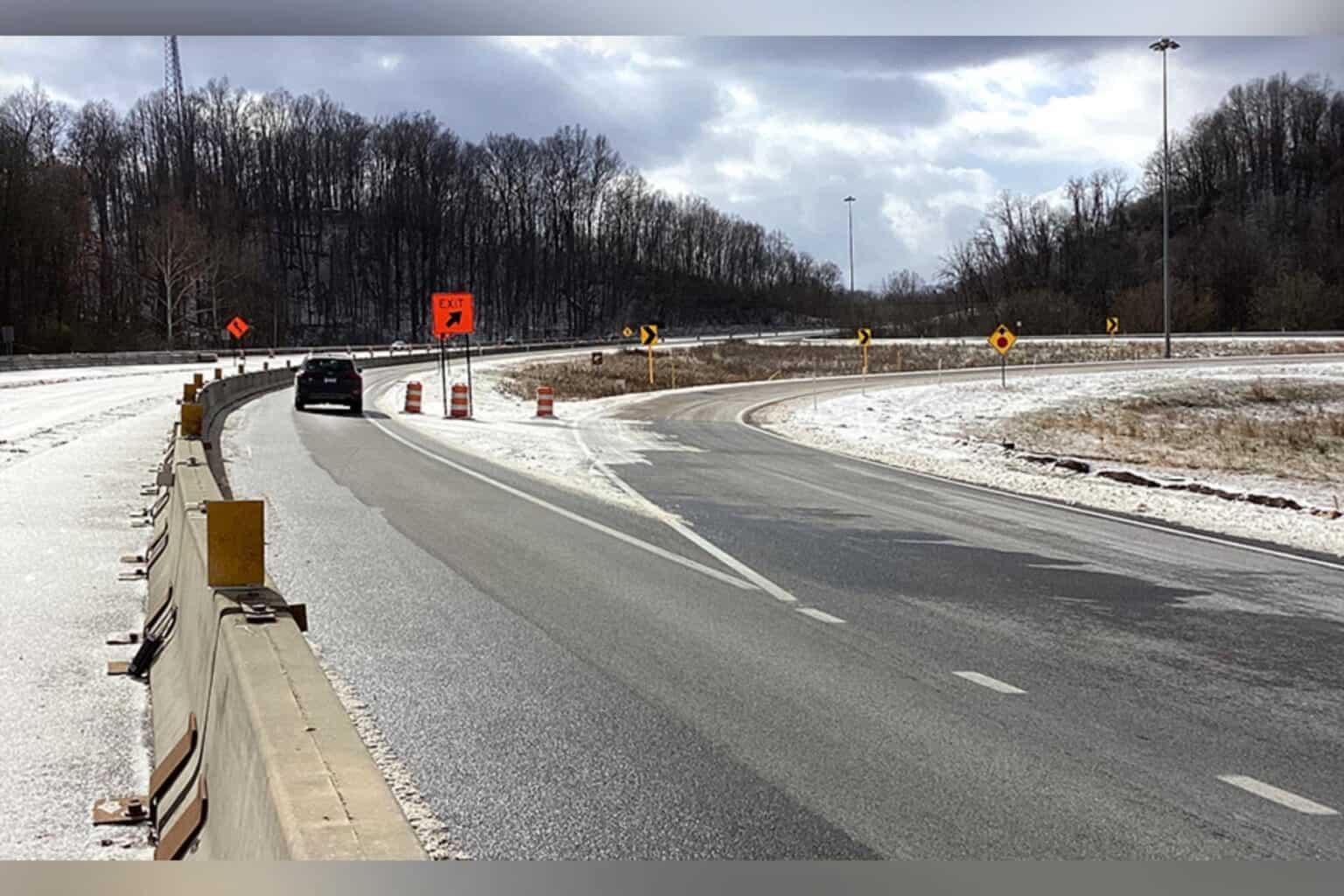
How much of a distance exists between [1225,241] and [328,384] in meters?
92.8

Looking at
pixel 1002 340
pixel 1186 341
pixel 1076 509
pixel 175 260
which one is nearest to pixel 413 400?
pixel 1002 340

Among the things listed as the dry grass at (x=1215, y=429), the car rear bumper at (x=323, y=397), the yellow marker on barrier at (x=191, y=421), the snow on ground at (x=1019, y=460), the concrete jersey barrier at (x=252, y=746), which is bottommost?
the dry grass at (x=1215, y=429)

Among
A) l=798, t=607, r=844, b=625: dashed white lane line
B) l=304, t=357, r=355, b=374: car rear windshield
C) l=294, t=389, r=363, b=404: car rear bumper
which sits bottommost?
l=798, t=607, r=844, b=625: dashed white lane line

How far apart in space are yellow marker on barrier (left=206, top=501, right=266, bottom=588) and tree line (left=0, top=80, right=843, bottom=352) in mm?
79348

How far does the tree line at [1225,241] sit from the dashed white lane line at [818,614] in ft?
301

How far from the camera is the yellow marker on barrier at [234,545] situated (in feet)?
21.2

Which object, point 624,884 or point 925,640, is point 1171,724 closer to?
point 925,640

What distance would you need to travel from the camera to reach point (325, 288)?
131 m

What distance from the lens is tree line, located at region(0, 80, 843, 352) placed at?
88938 millimetres

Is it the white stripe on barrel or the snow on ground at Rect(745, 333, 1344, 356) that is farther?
the snow on ground at Rect(745, 333, 1344, 356)

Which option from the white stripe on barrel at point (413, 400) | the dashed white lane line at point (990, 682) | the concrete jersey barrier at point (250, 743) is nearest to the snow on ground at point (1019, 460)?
the dashed white lane line at point (990, 682)

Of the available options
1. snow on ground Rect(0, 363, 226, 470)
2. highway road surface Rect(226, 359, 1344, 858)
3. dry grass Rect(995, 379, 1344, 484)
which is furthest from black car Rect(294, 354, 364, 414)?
highway road surface Rect(226, 359, 1344, 858)

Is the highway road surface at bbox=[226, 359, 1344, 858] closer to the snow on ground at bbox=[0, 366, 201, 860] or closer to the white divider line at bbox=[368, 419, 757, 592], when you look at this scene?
the white divider line at bbox=[368, 419, 757, 592]

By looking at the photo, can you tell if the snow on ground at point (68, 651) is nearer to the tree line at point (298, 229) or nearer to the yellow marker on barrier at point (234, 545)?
the yellow marker on barrier at point (234, 545)
